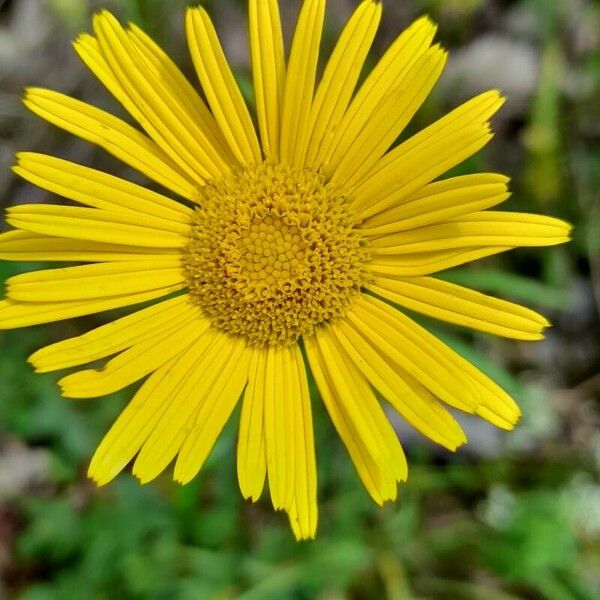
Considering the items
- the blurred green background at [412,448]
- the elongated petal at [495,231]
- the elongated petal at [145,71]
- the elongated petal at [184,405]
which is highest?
the elongated petal at [145,71]

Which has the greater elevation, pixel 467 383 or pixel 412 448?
pixel 467 383

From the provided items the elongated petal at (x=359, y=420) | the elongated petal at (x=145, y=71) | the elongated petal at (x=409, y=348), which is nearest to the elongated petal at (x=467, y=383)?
the elongated petal at (x=409, y=348)

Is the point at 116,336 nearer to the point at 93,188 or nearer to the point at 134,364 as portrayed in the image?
the point at 134,364

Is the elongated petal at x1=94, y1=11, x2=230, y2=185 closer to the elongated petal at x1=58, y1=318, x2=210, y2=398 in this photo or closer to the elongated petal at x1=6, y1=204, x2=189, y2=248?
the elongated petal at x1=6, y1=204, x2=189, y2=248

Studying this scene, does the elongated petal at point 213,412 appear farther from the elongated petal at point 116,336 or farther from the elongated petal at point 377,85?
the elongated petal at point 377,85

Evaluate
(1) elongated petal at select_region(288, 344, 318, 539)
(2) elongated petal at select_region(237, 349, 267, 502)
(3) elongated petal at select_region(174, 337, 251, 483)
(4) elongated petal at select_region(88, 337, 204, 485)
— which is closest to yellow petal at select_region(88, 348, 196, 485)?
(4) elongated petal at select_region(88, 337, 204, 485)

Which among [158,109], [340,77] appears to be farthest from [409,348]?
[158,109]

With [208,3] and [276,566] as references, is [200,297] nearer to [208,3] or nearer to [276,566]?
[276,566]
